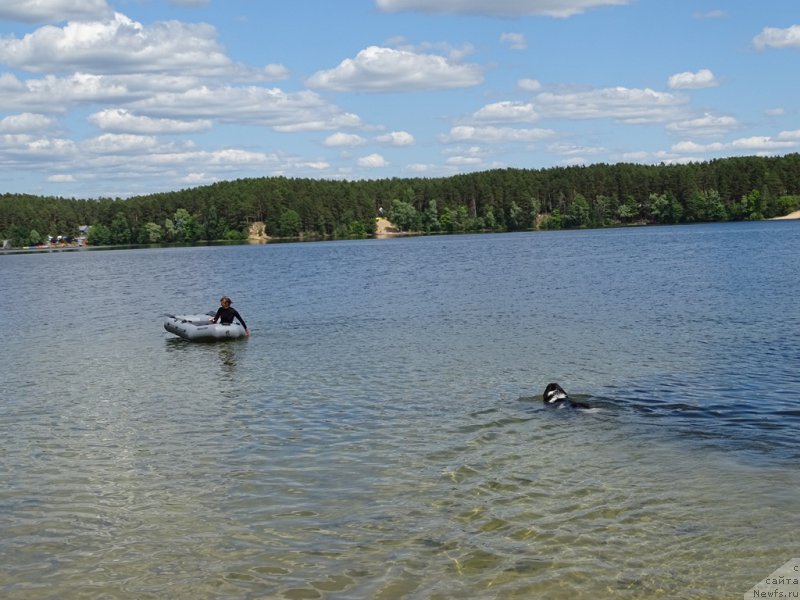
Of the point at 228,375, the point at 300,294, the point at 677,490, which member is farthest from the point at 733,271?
the point at 677,490

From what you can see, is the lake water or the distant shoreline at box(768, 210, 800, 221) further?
the distant shoreline at box(768, 210, 800, 221)

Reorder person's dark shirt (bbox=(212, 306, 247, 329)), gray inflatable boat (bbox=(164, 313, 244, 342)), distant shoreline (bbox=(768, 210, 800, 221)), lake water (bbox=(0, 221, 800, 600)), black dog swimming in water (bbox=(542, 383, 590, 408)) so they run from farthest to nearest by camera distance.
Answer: distant shoreline (bbox=(768, 210, 800, 221)) → person's dark shirt (bbox=(212, 306, 247, 329)) → gray inflatable boat (bbox=(164, 313, 244, 342)) → black dog swimming in water (bbox=(542, 383, 590, 408)) → lake water (bbox=(0, 221, 800, 600))

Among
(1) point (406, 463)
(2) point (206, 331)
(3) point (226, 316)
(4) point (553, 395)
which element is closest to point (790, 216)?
(3) point (226, 316)

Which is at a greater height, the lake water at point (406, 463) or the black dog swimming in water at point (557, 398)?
the black dog swimming in water at point (557, 398)

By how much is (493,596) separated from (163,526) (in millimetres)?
4744

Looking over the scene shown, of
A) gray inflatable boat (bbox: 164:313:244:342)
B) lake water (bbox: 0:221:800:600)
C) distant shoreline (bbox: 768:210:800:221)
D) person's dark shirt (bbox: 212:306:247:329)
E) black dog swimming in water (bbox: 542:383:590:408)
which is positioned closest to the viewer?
lake water (bbox: 0:221:800:600)

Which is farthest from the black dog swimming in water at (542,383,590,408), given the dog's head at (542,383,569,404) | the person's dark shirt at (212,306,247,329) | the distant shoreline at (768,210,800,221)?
the distant shoreline at (768,210,800,221)

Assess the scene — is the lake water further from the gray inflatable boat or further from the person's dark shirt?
the person's dark shirt

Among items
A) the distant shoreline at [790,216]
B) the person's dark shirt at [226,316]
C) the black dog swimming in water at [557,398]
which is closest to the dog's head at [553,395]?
the black dog swimming in water at [557,398]

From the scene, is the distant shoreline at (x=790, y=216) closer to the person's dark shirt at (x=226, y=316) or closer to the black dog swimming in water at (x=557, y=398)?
the person's dark shirt at (x=226, y=316)

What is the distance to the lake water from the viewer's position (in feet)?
30.2

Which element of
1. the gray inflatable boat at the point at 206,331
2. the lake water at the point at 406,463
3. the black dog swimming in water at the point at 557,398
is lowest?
the lake water at the point at 406,463

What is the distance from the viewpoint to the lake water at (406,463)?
30.2 ft

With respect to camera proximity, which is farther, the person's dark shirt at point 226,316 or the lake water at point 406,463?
the person's dark shirt at point 226,316
